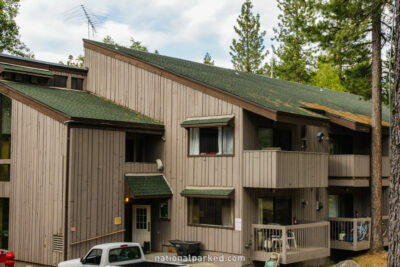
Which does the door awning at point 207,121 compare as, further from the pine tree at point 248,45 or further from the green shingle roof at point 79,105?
the pine tree at point 248,45

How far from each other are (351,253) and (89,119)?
44.9 feet

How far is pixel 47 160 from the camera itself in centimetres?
2052

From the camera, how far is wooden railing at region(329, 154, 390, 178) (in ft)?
77.8

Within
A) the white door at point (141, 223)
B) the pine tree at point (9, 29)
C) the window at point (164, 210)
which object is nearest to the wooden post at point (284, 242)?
the window at point (164, 210)

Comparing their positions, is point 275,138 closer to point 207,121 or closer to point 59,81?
point 207,121

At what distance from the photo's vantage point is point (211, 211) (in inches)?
843

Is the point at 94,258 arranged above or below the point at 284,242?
below

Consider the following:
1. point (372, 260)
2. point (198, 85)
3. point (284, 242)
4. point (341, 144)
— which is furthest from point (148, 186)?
point (341, 144)

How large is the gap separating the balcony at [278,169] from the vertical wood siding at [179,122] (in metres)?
0.59

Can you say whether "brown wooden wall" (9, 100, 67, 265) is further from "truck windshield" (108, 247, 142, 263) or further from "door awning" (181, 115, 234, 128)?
"door awning" (181, 115, 234, 128)

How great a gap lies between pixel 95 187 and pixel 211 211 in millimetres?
4705

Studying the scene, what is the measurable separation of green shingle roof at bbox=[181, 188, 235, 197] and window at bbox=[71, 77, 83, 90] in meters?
8.24

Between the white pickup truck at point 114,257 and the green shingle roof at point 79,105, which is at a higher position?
the green shingle roof at point 79,105

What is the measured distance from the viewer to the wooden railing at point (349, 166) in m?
23.7
